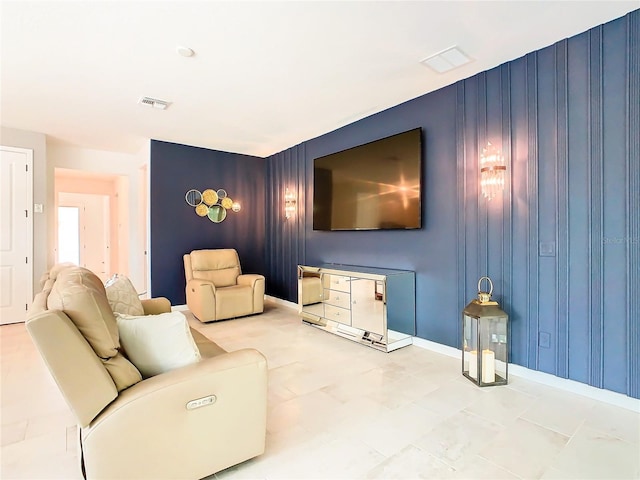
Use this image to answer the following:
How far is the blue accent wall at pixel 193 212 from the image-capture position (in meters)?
5.21

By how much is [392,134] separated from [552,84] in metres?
1.61

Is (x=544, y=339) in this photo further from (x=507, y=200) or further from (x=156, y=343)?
(x=156, y=343)

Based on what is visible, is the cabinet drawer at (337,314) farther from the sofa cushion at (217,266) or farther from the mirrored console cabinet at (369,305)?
the sofa cushion at (217,266)

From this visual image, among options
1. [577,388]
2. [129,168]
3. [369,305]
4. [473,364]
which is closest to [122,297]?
[369,305]

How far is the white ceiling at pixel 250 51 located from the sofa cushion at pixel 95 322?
1835 millimetres

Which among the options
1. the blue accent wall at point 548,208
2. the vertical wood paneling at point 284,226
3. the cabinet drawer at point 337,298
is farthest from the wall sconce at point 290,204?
the blue accent wall at point 548,208

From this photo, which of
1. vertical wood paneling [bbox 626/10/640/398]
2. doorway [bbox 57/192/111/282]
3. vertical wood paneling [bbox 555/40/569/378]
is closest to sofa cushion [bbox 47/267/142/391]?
vertical wood paneling [bbox 555/40/569/378]

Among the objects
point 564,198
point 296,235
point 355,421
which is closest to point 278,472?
point 355,421

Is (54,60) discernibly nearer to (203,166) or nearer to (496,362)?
(203,166)

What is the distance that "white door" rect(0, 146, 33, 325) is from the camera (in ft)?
15.0

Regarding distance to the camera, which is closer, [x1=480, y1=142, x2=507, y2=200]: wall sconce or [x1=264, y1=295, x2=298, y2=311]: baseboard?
[x1=480, y1=142, x2=507, y2=200]: wall sconce

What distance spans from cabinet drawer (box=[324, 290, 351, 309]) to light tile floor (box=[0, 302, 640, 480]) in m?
0.90

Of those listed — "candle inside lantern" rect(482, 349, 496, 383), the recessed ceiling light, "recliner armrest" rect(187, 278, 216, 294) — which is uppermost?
the recessed ceiling light

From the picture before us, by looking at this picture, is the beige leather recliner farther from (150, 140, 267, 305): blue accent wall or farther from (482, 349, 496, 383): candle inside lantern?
(482, 349, 496, 383): candle inside lantern
